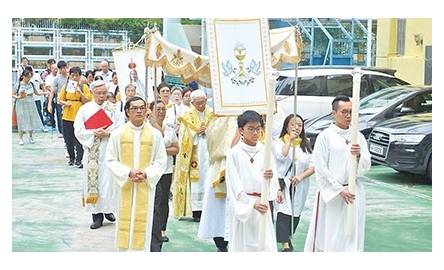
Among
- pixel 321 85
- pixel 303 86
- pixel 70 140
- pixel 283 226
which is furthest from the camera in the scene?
pixel 303 86

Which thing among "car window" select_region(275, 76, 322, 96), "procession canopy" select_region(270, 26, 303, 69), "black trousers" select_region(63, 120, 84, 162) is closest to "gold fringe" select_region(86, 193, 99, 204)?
"procession canopy" select_region(270, 26, 303, 69)

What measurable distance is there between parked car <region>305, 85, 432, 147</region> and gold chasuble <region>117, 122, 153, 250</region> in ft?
16.9

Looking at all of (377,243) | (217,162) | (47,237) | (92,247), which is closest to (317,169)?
(217,162)

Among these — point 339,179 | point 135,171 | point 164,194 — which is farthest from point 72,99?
point 339,179

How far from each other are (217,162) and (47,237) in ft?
5.61

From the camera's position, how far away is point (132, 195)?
639 cm

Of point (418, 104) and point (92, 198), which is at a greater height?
point (418, 104)

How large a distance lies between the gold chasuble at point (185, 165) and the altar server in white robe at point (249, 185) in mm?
2189

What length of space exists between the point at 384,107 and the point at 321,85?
96cm

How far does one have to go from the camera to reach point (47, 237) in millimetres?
7629

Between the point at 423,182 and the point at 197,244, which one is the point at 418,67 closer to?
the point at 423,182

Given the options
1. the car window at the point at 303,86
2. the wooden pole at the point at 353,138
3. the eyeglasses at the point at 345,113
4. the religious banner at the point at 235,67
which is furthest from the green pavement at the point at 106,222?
the eyeglasses at the point at 345,113

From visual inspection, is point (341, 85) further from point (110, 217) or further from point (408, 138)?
point (110, 217)
